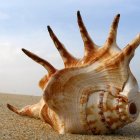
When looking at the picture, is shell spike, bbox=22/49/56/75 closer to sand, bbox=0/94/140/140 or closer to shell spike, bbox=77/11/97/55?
shell spike, bbox=77/11/97/55

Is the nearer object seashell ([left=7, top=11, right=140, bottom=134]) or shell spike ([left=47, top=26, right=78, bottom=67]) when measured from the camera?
seashell ([left=7, top=11, right=140, bottom=134])

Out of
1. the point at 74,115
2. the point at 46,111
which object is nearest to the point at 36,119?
the point at 46,111

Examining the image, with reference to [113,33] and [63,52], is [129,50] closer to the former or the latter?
[113,33]

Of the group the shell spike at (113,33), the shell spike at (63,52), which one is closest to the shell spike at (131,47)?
the shell spike at (113,33)

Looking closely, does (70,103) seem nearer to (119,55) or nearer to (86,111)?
(86,111)

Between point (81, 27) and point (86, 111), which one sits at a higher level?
point (81, 27)

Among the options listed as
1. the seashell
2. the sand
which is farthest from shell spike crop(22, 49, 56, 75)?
the sand

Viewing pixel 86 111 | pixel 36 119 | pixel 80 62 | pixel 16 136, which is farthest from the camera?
pixel 36 119
